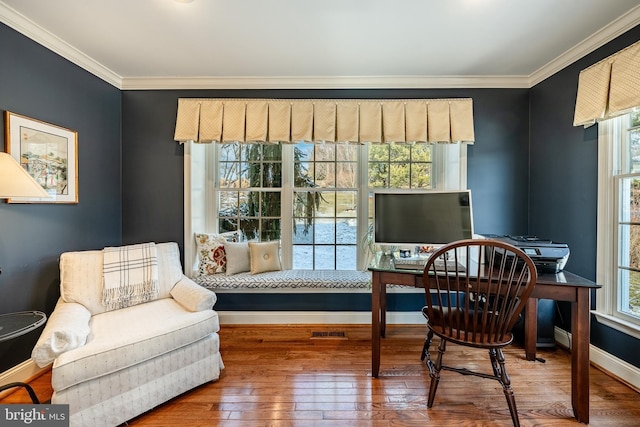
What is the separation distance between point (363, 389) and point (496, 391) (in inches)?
34.1

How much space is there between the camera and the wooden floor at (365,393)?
1640 millimetres

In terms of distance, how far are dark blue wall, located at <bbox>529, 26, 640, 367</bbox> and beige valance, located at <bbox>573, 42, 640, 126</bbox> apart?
14 centimetres

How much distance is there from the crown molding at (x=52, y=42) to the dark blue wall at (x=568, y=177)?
402 centimetres

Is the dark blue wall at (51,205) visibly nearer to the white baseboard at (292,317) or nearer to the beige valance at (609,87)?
the white baseboard at (292,317)

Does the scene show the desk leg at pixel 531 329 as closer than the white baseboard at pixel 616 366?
No

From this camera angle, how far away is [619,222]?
2031 mm

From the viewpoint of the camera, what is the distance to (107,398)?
1.54 metres

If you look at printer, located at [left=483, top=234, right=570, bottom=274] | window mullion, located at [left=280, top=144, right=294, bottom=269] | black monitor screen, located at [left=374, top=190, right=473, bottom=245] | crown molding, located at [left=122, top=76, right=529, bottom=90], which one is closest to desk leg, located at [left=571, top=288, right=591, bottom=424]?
printer, located at [left=483, top=234, right=570, bottom=274]

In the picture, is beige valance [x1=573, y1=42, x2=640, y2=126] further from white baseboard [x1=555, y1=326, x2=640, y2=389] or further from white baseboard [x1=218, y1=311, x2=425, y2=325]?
white baseboard [x1=218, y1=311, x2=425, y2=325]

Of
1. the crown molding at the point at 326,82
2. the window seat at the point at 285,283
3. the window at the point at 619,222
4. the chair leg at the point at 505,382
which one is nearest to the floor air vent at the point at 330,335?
the window seat at the point at 285,283

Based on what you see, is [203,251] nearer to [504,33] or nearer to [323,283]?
[323,283]

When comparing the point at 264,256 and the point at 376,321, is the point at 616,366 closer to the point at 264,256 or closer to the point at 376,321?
the point at 376,321

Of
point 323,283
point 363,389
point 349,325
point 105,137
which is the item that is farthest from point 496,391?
point 105,137

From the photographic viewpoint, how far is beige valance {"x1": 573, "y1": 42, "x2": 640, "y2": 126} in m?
1.80
